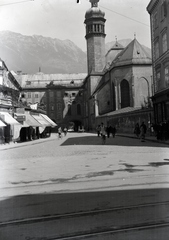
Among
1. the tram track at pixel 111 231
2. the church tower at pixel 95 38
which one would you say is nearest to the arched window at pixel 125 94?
the church tower at pixel 95 38

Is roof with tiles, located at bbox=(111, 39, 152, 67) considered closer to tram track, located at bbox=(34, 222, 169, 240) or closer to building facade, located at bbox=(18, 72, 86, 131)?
building facade, located at bbox=(18, 72, 86, 131)

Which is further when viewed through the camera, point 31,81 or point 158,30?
point 31,81

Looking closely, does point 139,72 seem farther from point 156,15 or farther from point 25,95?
point 25,95

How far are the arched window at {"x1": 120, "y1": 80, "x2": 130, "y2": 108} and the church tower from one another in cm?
2094

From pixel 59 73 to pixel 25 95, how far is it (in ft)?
47.5

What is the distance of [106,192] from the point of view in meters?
6.09

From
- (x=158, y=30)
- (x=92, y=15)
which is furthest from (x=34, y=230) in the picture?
(x=92, y=15)

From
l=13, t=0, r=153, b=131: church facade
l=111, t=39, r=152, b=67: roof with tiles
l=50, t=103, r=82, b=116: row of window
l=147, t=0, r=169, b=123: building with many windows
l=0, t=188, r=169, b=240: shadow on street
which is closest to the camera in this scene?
l=0, t=188, r=169, b=240: shadow on street

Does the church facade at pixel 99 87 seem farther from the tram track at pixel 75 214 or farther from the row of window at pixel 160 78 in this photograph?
the tram track at pixel 75 214

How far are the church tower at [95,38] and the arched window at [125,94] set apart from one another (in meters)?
20.9

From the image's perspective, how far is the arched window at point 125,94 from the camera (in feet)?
178

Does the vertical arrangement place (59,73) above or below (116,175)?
above

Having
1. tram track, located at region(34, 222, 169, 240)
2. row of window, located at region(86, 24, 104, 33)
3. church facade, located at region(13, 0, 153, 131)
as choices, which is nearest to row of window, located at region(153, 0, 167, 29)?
church facade, located at region(13, 0, 153, 131)

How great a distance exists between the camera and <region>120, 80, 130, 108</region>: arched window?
54312mm
